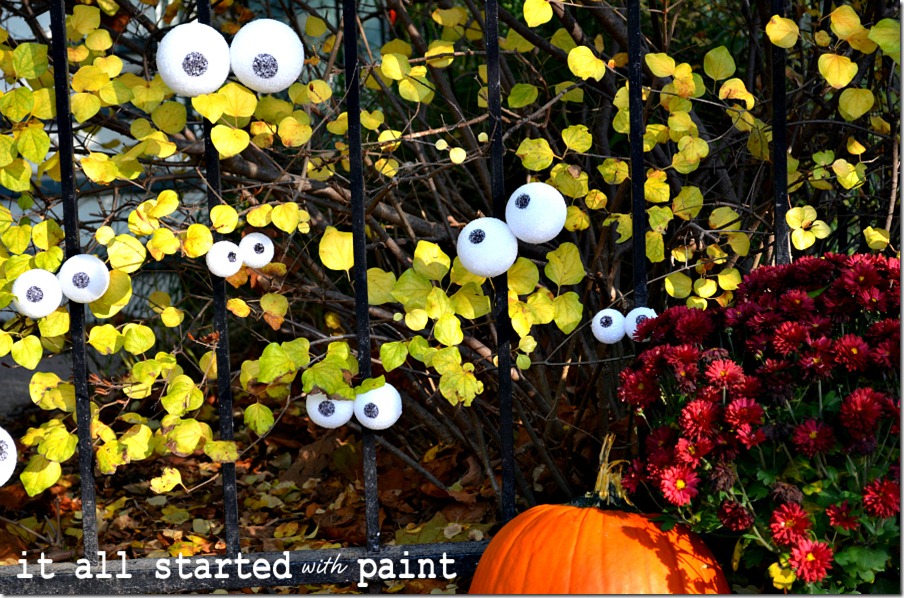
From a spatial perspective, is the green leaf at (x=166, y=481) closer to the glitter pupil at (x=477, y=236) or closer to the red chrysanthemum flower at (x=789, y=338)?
the glitter pupil at (x=477, y=236)

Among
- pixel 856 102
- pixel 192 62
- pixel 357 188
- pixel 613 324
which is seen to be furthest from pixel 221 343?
pixel 856 102

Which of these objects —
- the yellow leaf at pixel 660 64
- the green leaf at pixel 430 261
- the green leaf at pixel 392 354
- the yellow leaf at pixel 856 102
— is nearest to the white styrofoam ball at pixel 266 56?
the green leaf at pixel 430 261

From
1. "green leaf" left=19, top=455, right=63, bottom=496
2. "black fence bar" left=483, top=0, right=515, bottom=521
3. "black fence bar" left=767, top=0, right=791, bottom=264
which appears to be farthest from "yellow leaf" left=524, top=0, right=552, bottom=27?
"green leaf" left=19, top=455, right=63, bottom=496

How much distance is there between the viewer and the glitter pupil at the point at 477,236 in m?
1.67

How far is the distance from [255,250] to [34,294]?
393 mm

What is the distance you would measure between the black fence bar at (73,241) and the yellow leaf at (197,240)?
0.69 feet

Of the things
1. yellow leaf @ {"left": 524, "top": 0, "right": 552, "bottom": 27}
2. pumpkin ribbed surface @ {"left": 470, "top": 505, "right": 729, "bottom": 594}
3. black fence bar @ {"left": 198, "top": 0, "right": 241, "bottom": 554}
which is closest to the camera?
pumpkin ribbed surface @ {"left": 470, "top": 505, "right": 729, "bottom": 594}

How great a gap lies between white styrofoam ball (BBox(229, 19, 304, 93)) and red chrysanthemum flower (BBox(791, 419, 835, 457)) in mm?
1032

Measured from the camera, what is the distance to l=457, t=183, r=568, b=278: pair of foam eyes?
1668mm

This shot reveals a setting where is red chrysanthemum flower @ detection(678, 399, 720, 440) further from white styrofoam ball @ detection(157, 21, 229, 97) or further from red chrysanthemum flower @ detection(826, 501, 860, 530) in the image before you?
white styrofoam ball @ detection(157, 21, 229, 97)

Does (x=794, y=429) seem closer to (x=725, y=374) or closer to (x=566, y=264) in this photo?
(x=725, y=374)

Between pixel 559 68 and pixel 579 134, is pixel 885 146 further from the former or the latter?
pixel 559 68

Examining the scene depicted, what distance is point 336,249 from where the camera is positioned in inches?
68.2

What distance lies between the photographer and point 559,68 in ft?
9.11
